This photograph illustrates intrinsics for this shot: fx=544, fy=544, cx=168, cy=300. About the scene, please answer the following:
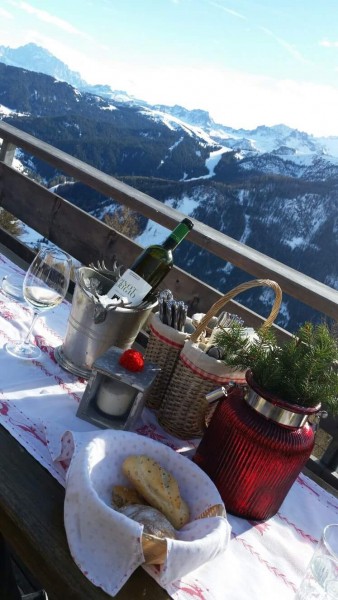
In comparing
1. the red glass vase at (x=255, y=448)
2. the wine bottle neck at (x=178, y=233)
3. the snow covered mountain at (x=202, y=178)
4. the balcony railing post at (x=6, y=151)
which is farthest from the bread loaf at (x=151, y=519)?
the snow covered mountain at (x=202, y=178)

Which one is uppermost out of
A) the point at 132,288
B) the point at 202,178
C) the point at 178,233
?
the point at 178,233

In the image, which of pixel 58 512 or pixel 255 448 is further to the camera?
pixel 255 448

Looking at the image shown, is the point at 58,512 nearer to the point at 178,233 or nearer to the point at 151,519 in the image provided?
the point at 151,519

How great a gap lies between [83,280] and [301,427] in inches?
21.6

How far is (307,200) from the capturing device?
87.7m

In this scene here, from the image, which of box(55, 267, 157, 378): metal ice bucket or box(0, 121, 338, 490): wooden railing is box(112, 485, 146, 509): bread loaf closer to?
box(55, 267, 157, 378): metal ice bucket

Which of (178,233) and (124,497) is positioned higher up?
(178,233)

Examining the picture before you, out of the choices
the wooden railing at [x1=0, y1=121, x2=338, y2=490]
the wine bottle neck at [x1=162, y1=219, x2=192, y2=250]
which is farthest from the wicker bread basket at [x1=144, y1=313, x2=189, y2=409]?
the wooden railing at [x1=0, y1=121, x2=338, y2=490]

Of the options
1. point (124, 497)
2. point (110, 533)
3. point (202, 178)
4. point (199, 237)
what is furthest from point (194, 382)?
point (202, 178)

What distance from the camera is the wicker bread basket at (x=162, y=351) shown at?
1.18 m

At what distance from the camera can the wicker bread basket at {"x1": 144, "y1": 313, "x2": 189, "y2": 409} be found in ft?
3.87

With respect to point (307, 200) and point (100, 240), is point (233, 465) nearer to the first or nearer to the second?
point (100, 240)

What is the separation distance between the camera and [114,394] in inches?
41.4

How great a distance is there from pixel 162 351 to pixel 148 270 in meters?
0.25
